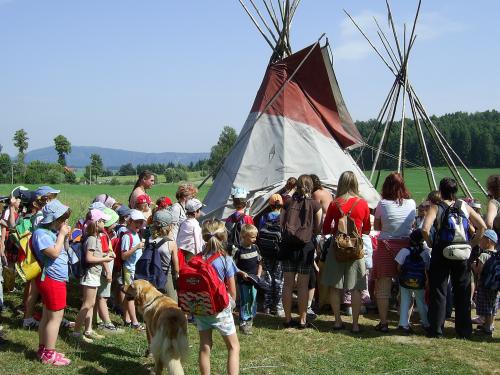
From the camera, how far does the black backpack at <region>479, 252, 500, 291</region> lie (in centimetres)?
582

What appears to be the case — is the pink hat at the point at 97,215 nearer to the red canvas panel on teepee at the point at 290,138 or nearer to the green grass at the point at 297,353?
the green grass at the point at 297,353

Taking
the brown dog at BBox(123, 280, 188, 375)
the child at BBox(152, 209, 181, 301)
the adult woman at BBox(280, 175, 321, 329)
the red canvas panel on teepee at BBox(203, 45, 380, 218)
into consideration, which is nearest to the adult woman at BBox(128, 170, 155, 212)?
the red canvas panel on teepee at BBox(203, 45, 380, 218)

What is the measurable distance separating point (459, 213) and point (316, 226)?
1480 mm

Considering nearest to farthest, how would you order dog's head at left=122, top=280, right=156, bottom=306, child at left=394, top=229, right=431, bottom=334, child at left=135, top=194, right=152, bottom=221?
dog's head at left=122, top=280, right=156, bottom=306 < child at left=394, top=229, right=431, bottom=334 < child at left=135, top=194, right=152, bottom=221

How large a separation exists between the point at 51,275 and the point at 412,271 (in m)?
3.63

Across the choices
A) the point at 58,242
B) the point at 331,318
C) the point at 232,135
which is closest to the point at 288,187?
the point at 331,318

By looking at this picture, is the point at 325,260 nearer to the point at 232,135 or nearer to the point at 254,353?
the point at 254,353

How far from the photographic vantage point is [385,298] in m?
6.05

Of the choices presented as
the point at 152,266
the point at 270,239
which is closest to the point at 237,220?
the point at 270,239

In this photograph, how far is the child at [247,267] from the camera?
5.88 m

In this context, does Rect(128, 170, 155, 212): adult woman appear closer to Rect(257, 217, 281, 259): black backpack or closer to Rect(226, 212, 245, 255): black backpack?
Rect(226, 212, 245, 255): black backpack

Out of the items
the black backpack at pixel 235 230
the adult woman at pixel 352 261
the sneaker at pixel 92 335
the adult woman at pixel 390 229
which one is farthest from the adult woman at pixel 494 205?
the sneaker at pixel 92 335

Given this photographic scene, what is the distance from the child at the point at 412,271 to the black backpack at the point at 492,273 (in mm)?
606

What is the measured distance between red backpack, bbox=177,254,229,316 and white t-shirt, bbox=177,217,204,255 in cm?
212
